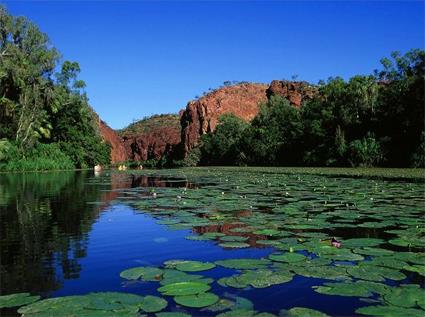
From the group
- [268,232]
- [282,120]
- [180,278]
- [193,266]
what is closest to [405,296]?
[180,278]

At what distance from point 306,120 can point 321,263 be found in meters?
44.4

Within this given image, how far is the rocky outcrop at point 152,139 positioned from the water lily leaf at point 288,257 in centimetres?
9926

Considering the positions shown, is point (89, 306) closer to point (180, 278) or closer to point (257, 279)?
point (180, 278)

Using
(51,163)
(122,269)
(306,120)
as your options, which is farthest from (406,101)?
(122,269)

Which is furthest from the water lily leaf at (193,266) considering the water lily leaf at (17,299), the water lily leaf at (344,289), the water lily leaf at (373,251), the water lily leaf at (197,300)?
the water lily leaf at (373,251)

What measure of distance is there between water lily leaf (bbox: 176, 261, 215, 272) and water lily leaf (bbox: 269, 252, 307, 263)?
80 centimetres

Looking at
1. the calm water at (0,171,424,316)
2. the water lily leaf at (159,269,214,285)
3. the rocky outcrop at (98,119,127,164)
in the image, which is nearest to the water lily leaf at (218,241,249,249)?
the calm water at (0,171,424,316)

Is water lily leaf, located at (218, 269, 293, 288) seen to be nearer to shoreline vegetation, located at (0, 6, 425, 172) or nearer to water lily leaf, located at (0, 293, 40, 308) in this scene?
water lily leaf, located at (0, 293, 40, 308)

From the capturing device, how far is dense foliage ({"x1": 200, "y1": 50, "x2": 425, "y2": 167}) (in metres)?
35.9

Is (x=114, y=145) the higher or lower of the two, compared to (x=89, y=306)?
higher

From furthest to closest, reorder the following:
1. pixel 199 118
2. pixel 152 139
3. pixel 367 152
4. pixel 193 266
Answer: pixel 152 139 → pixel 199 118 → pixel 367 152 → pixel 193 266

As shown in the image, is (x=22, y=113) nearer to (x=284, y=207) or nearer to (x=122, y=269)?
(x=284, y=207)

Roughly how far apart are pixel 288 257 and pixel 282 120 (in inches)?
2029

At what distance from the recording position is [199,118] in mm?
93188
